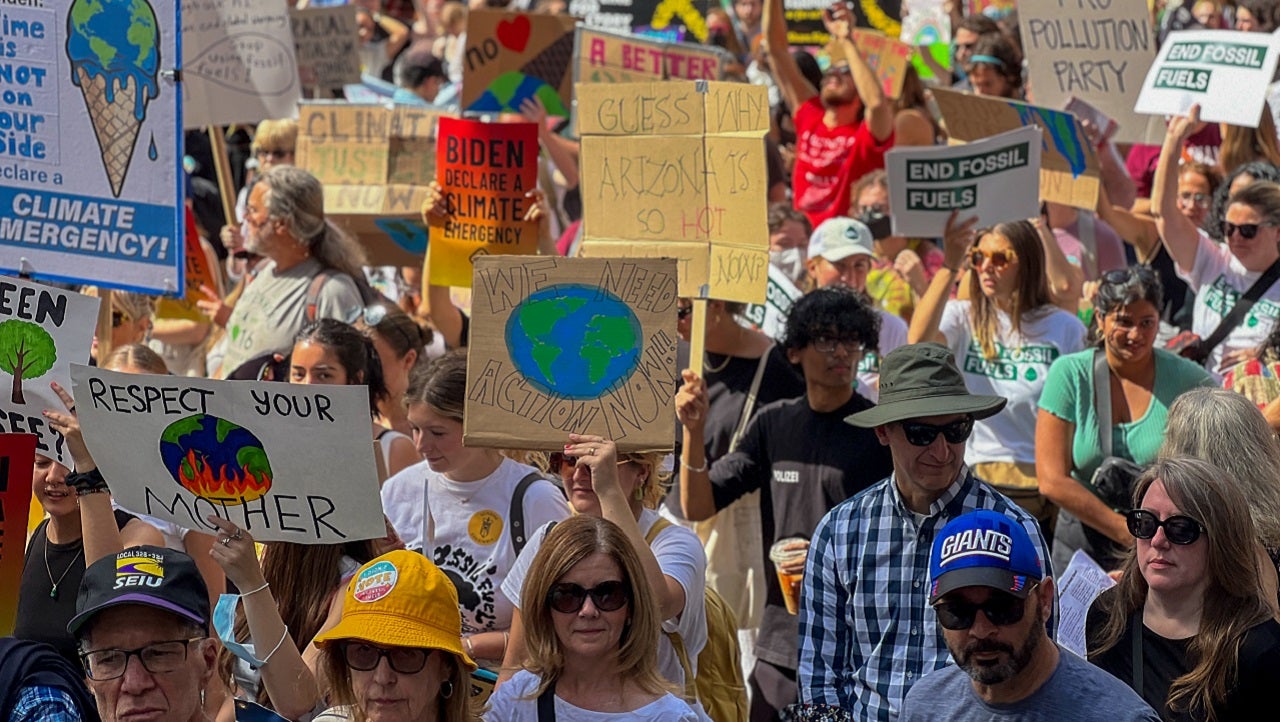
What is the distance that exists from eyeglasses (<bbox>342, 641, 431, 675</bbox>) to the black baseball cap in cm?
36

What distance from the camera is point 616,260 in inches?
216

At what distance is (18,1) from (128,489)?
7.18 ft

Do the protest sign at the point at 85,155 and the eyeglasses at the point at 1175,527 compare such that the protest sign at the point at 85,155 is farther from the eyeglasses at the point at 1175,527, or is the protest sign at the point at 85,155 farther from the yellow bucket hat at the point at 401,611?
the eyeglasses at the point at 1175,527

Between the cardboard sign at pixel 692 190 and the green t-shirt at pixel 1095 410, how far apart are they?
1.16 meters

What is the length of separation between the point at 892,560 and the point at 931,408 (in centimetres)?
41

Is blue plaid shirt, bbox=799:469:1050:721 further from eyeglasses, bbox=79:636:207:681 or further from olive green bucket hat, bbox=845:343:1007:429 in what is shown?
eyeglasses, bbox=79:636:207:681

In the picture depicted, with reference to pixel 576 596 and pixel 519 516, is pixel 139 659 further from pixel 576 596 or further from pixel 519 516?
pixel 519 516

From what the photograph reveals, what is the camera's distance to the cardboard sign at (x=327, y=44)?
12.3 m

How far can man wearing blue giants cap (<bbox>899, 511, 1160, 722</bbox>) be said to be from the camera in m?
4.00

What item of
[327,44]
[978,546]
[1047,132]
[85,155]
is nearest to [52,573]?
[85,155]

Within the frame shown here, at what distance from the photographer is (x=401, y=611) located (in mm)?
4301

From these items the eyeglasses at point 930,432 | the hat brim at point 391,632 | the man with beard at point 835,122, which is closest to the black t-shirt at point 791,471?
the eyeglasses at point 930,432

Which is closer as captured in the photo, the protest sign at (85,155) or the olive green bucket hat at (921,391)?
the olive green bucket hat at (921,391)

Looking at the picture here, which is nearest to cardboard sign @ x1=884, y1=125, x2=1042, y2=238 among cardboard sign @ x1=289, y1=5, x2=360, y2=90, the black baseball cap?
the black baseball cap
